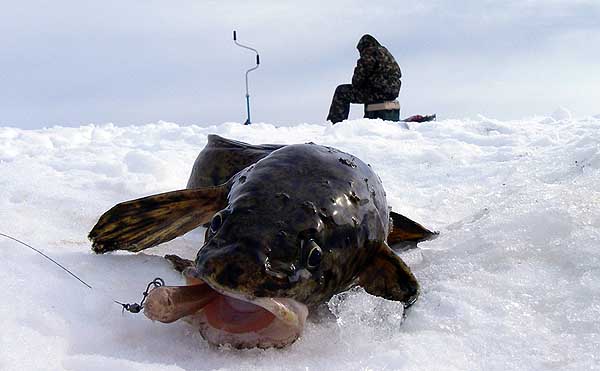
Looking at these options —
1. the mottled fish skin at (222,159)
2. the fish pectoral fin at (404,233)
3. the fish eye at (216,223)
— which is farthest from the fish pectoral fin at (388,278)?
the mottled fish skin at (222,159)

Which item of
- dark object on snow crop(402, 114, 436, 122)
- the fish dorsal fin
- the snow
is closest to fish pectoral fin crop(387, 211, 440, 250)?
the snow

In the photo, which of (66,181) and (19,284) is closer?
(19,284)

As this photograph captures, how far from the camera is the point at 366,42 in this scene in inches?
451

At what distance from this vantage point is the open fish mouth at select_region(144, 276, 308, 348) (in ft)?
5.16

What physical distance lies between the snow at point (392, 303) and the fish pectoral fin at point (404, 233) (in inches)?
2.3

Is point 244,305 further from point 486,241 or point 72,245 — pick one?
point 486,241

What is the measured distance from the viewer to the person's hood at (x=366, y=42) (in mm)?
11377

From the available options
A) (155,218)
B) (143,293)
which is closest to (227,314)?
(143,293)

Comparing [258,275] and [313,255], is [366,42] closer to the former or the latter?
[313,255]

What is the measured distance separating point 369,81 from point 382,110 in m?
0.59

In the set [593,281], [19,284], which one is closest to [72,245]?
[19,284]

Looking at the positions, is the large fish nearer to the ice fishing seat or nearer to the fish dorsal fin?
the fish dorsal fin

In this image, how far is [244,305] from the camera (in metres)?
1.62

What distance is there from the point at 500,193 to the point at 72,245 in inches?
103
